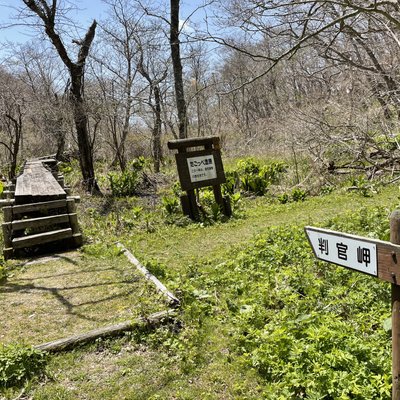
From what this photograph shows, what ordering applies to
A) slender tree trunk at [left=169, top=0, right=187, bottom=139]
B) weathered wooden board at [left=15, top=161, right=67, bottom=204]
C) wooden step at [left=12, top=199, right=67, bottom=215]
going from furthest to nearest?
slender tree trunk at [left=169, top=0, right=187, bottom=139] → weathered wooden board at [left=15, top=161, right=67, bottom=204] → wooden step at [left=12, top=199, right=67, bottom=215]

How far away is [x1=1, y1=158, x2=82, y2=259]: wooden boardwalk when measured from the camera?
20.9 feet

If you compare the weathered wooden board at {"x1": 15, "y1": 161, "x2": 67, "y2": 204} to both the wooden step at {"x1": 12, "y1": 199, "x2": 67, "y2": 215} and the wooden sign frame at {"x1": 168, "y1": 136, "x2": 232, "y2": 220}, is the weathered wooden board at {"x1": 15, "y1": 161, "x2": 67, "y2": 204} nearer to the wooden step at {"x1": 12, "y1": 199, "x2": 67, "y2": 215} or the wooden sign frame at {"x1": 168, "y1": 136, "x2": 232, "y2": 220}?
the wooden step at {"x1": 12, "y1": 199, "x2": 67, "y2": 215}

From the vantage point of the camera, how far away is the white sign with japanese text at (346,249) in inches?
77.0

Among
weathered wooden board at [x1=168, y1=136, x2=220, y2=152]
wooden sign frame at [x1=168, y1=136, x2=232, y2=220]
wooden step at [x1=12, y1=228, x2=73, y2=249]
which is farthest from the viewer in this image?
wooden sign frame at [x1=168, y1=136, x2=232, y2=220]

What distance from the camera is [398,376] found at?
6.95ft

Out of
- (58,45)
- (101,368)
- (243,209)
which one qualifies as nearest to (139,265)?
(101,368)

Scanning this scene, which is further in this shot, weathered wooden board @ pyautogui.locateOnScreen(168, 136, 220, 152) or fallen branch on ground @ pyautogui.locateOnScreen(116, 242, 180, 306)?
weathered wooden board @ pyautogui.locateOnScreen(168, 136, 220, 152)

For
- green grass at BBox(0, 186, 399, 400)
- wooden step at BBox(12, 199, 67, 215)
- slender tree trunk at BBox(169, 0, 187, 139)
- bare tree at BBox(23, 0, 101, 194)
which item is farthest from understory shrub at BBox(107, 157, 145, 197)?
green grass at BBox(0, 186, 399, 400)

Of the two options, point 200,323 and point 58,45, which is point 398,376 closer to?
point 200,323

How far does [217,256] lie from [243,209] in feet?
12.3

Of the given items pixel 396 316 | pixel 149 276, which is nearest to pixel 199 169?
pixel 149 276

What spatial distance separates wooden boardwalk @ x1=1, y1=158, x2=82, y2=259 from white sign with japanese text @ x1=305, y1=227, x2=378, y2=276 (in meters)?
5.21

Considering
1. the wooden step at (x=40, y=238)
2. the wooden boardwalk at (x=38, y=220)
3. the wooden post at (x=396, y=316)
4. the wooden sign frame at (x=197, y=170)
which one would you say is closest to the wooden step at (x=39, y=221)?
the wooden boardwalk at (x=38, y=220)

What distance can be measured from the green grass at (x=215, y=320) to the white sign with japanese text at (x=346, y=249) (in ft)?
3.08
